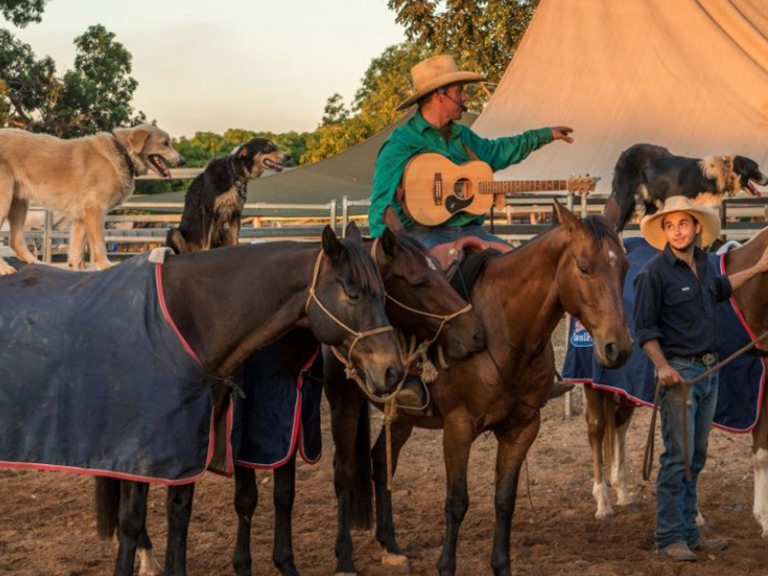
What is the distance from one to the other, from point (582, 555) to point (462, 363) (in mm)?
1512

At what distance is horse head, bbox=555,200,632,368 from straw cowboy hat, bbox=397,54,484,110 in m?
1.35

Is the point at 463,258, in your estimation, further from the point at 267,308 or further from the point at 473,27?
the point at 473,27

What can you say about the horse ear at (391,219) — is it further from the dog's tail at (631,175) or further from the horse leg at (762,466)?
the dog's tail at (631,175)

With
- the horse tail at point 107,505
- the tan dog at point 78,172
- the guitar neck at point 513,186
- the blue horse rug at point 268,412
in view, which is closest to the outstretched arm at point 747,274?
the guitar neck at point 513,186

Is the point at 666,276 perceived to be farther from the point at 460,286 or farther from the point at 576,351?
the point at 576,351

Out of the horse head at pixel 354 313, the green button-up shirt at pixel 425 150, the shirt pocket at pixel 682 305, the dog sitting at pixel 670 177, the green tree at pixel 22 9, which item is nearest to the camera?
the horse head at pixel 354 313

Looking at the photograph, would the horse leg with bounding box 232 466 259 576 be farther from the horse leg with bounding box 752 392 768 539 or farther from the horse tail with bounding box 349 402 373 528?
the horse leg with bounding box 752 392 768 539

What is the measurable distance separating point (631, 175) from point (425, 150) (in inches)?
183

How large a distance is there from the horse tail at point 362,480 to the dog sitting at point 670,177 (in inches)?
178

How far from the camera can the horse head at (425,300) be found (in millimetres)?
5512

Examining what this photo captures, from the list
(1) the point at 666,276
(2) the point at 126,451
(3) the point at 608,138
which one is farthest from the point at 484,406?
(3) the point at 608,138

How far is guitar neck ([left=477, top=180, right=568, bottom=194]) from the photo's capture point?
252 inches

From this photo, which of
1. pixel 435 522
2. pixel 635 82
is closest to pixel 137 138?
pixel 435 522

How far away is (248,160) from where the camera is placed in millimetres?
8719
